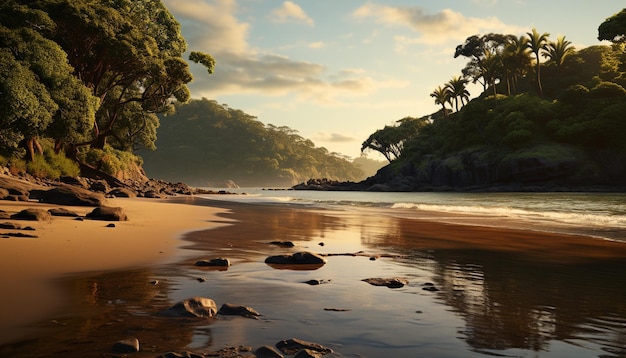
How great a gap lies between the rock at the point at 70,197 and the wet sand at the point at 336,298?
8885mm

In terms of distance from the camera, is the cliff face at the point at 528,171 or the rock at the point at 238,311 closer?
the rock at the point at 238,311

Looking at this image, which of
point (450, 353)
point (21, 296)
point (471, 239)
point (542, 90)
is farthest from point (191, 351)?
point (542, 90)

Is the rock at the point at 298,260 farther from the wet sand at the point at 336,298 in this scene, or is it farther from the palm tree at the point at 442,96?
the palm tree at the point at 442,96

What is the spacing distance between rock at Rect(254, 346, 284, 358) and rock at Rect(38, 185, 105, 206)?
683 inches

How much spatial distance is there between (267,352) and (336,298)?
218 centimetres

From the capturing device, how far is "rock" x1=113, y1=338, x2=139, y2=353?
3.37 meters

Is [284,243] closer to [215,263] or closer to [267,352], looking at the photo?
[215,263]

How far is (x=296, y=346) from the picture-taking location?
11.8 ft

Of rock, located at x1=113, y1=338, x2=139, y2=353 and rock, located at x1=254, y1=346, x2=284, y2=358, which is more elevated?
rock, located at x1=113, y1=338, x2=139, y2=353

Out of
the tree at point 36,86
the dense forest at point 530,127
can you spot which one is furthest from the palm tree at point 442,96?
the tree at point 36,86

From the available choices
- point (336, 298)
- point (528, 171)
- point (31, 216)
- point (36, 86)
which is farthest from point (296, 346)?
point (528, 171)

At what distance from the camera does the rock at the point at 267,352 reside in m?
3.37

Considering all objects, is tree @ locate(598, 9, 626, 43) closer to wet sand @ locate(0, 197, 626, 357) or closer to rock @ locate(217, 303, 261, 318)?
wet sand @ locate(0, 197, 626, 357)

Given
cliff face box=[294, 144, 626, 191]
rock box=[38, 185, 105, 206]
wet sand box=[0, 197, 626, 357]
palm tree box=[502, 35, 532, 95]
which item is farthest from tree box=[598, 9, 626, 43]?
rock box=[38, 185, 105, 206]
